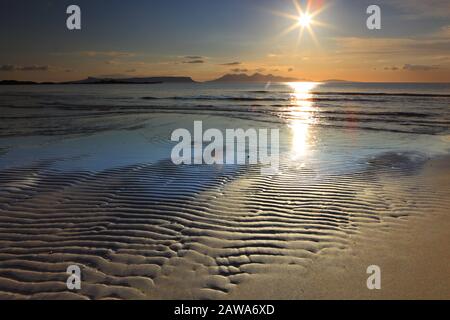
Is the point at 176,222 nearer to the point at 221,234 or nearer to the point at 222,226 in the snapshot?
the point at 222,226

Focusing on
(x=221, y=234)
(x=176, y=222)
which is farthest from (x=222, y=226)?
(x=176, y=222)

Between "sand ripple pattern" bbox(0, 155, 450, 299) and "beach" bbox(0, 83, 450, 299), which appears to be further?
"sand ripple pattern" bbox(0, 155, 450, 299)

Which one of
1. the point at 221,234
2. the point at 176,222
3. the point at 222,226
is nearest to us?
A: the point at 221,234

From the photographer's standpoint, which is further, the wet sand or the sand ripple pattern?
the sand ripple pattern

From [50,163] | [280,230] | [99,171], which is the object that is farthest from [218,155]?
[280,230]

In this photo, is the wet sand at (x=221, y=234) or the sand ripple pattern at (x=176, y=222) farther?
the sand ripple pattern at (x=176, y=222)

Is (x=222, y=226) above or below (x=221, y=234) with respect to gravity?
above

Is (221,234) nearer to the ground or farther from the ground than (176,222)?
nearer to the ground

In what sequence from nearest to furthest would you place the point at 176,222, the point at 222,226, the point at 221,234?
the point at 221,234, the point at 222,226, the point at 176,222

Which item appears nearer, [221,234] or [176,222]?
[221,234]

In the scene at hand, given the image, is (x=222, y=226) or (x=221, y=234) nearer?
(x=221, y=234)

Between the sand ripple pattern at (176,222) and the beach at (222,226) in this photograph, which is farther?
the sand ripple pattern at (176,222)

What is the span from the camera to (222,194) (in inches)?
287
